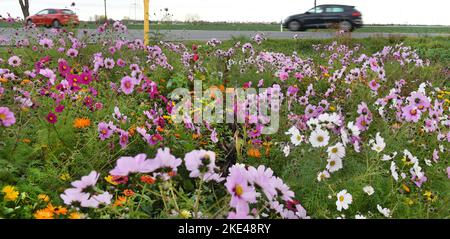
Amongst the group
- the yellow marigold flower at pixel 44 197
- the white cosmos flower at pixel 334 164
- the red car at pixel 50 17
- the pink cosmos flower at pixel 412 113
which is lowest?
the yellow marigold flower at pixel 44 197

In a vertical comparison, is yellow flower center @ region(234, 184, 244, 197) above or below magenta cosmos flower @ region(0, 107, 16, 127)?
below

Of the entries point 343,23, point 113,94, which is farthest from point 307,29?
point 113,94

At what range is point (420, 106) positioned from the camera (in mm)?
3170

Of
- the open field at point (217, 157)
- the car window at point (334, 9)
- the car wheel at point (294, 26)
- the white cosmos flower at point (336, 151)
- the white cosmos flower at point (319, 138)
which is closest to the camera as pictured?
the open field at point (217, 157)

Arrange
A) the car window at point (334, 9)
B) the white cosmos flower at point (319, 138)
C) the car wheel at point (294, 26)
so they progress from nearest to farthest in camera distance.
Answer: the white cosmos flower at point (319, 138) < the car window at point (334, 9) < the car wheel at point (294, 26)

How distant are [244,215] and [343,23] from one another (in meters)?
21.1

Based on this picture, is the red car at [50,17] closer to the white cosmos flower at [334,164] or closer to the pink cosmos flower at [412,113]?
the pink cosmos flower at [412,113]

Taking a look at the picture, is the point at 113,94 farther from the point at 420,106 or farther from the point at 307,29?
the point at 307,29

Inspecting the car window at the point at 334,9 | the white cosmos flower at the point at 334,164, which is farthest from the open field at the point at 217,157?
the car window at the point at 334,9

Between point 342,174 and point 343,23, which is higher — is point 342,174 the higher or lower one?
the lower one

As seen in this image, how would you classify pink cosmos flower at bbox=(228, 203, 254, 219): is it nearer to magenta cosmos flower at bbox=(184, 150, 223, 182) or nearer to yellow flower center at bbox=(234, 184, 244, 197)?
yellow flower center at bbox=(234, 184, 244, 197)

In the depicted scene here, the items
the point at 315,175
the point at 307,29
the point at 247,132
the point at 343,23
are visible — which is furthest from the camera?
the point at 307,29

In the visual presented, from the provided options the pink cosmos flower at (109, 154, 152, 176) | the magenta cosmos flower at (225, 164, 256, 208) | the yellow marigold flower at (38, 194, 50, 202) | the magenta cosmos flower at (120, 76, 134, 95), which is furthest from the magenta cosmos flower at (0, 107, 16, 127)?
the magenta cosmos flower at (225, 164, 256, 208)

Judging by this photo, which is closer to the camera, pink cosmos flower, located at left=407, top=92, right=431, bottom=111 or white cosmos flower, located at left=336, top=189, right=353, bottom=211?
white cosmos flower, located at left=336, top=189, right=353, bottom=211
